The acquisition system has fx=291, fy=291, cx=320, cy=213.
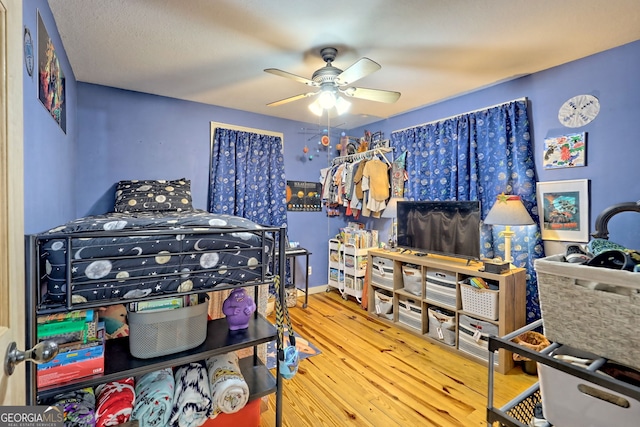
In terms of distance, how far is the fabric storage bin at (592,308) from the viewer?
0.65 metres

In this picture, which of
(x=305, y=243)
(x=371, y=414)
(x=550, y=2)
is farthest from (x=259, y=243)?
(x=305, y=243)

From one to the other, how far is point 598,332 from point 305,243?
3.63 metres

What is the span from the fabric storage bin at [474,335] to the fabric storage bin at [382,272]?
31.1 inches

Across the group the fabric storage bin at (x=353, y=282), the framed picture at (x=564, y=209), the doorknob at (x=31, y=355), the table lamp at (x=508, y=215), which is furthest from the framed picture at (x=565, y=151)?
the doorknob at (x=31, y=355)

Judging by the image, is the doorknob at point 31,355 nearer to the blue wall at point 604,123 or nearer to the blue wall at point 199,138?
the blue wall at point 199,138

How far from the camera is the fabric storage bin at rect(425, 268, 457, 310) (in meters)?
2.62

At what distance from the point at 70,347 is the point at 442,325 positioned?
2.67 m

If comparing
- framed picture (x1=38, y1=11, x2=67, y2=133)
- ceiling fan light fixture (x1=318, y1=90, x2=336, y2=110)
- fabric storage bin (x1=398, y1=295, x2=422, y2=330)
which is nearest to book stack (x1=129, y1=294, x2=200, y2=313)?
framed picture (x1=38, y1=11, x2=67, y2=133)

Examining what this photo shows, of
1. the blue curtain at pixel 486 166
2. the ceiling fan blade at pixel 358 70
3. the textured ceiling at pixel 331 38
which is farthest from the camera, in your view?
the blue curtain at pixel 486 166

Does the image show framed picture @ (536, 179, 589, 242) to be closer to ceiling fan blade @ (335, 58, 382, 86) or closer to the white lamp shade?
the white lamp shade

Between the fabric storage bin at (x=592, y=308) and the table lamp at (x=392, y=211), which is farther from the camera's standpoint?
the table lamp at (x=392, y=211)

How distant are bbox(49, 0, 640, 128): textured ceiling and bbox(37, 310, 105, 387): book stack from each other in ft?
5.61

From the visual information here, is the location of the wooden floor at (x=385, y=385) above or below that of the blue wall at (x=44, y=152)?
below

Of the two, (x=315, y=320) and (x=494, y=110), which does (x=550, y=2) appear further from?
(x=315, y=320)
